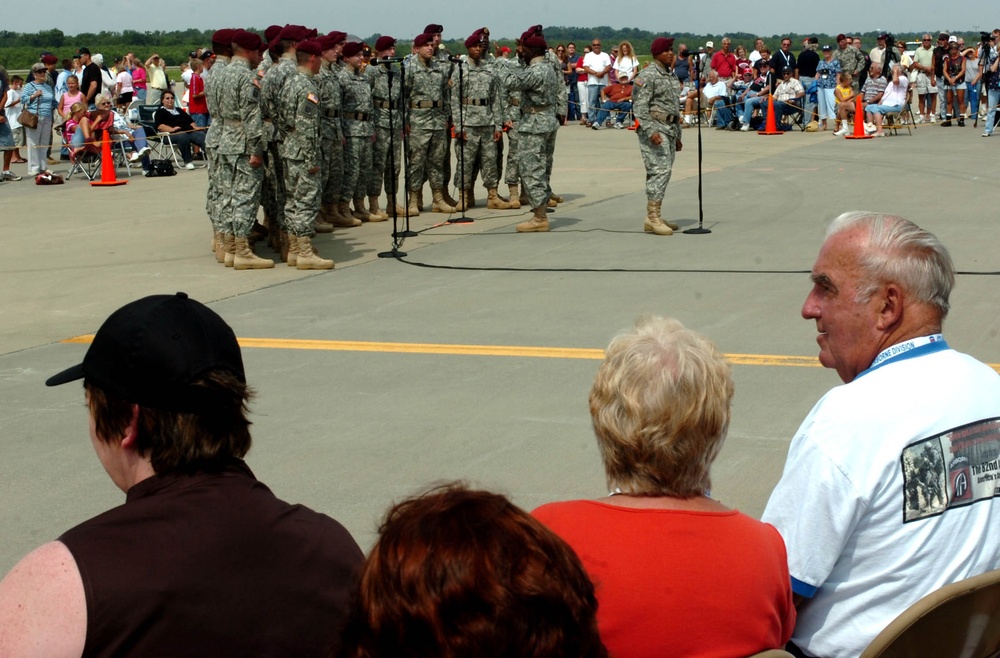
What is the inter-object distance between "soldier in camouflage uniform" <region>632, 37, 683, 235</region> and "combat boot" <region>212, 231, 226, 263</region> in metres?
4.35

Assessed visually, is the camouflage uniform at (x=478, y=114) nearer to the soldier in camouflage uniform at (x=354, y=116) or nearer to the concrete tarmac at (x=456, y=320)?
the concrete tarmac at (x=456, y=320)

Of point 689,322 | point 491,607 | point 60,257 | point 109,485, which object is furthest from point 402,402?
point 60,257

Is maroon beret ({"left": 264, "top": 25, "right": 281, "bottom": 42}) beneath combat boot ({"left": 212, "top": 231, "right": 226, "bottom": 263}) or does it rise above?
above

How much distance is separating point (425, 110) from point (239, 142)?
4.13 metres

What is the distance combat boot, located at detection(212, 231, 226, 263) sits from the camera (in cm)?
1171

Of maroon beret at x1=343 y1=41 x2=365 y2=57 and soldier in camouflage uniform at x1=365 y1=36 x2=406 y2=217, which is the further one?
soldier in camouflage uniform at x1=365 y1=36 x2=406 y2=217

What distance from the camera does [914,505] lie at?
8.85 feet

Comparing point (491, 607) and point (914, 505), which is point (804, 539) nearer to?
point (914, 505)

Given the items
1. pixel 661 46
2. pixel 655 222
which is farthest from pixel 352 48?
pixel 655 222

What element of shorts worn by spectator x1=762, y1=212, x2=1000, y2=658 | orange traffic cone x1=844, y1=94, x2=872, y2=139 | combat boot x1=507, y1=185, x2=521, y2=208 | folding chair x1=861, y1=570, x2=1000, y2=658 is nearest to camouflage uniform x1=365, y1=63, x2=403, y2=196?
combat boot x1=507, y1=185, x2=521, y2=208

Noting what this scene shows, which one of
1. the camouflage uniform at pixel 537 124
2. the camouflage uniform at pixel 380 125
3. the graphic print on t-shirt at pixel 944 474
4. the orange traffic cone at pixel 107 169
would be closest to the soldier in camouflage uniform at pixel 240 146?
the camouflage uniform at pixel 537 124

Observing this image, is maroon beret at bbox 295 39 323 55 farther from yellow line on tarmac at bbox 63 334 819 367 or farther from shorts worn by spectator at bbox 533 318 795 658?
shorts worn by spectator at bbox 533 318 795 658

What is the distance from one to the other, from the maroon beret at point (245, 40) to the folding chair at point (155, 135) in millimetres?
10955

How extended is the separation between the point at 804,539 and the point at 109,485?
12.6 ft
